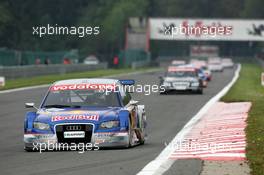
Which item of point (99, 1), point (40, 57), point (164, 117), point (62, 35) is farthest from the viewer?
point (99, 1)

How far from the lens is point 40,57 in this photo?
68.0 meters

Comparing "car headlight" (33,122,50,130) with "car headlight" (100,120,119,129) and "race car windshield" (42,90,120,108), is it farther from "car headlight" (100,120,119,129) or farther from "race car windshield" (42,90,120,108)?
"car headlight" (100,120,119,129)

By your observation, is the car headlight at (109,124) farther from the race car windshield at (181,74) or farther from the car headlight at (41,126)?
the race car windshield at (181,74)

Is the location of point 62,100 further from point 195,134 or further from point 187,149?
point 195,134

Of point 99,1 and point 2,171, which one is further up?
point 99,1

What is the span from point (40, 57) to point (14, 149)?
5266 centimetres

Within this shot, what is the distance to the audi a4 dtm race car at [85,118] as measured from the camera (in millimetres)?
14852

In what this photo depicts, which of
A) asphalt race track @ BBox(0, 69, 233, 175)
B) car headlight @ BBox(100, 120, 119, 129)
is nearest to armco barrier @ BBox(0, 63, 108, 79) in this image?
asphalt race track @ BBox(0, 69, 233, 175)

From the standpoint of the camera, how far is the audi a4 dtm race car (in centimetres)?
1485

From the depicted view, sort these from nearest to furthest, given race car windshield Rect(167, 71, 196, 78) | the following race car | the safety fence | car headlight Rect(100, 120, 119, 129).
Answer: car headlight Rect(100, 120, 119, 129)
the following race car
race car windshield Rect(167, 71, 196, 78)
the safety fence

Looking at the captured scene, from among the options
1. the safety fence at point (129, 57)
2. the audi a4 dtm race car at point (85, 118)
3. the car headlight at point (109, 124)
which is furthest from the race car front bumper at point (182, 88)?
the safety fence at point (129, 57)

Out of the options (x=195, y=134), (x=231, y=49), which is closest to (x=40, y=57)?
(x=195, y=134)

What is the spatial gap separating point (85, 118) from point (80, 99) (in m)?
1.12

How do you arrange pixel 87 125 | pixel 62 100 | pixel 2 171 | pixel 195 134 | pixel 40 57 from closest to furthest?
pixel 2 171
pixel 87 125
pixel 62 100
pixel 195 134
pixel 40 57
